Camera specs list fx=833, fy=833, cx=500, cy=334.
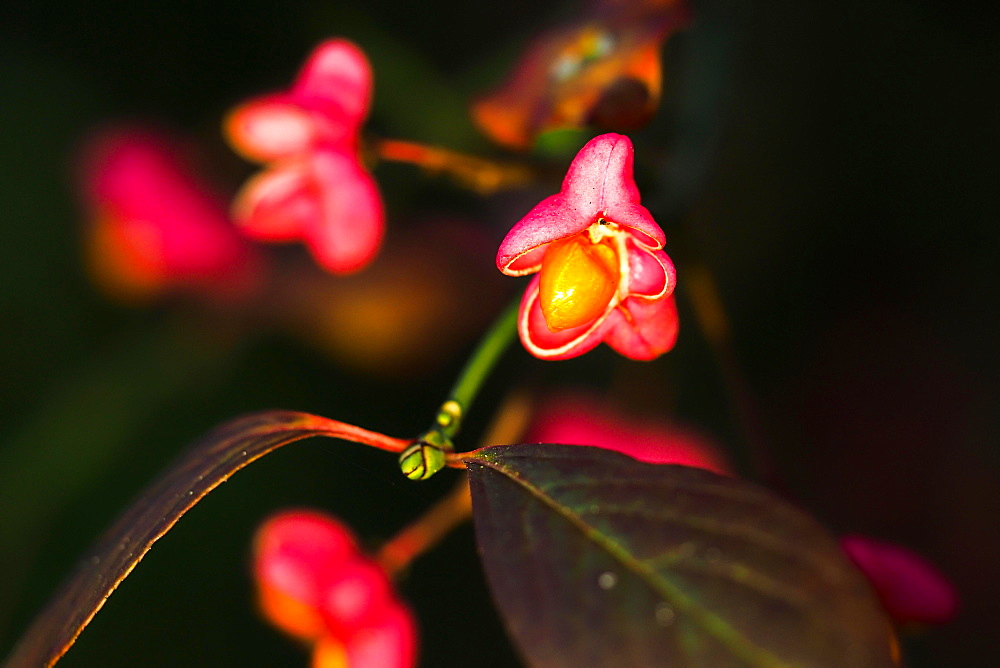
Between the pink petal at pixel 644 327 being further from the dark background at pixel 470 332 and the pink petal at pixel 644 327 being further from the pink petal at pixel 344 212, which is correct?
the dark background at pixel 470 332

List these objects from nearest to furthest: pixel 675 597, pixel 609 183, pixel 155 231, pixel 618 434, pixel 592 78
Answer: pixel 675 597
pixel 609 183
pixel 592 78
pixel 618 434
pixel 155 231

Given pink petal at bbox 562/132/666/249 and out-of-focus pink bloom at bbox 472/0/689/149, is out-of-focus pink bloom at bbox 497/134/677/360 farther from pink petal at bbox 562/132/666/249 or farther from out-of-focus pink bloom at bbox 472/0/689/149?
out-of-focus pink bloom at bbox 472/0/689/149

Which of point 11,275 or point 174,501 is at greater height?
point 174,501

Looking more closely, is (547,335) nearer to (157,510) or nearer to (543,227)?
(543,227)

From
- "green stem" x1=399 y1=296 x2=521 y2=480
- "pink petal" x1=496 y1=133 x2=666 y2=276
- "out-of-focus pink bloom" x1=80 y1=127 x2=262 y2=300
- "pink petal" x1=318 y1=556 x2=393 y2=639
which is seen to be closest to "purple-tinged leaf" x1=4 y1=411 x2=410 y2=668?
"green stem" x1=399 y1=296 x2=521 y2=480

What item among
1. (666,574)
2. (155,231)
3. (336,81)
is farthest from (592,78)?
(155,231)

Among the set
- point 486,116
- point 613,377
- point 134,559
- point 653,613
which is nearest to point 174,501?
point 134,559

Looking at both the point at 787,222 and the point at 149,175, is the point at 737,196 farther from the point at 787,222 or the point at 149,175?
the point at 149,175
